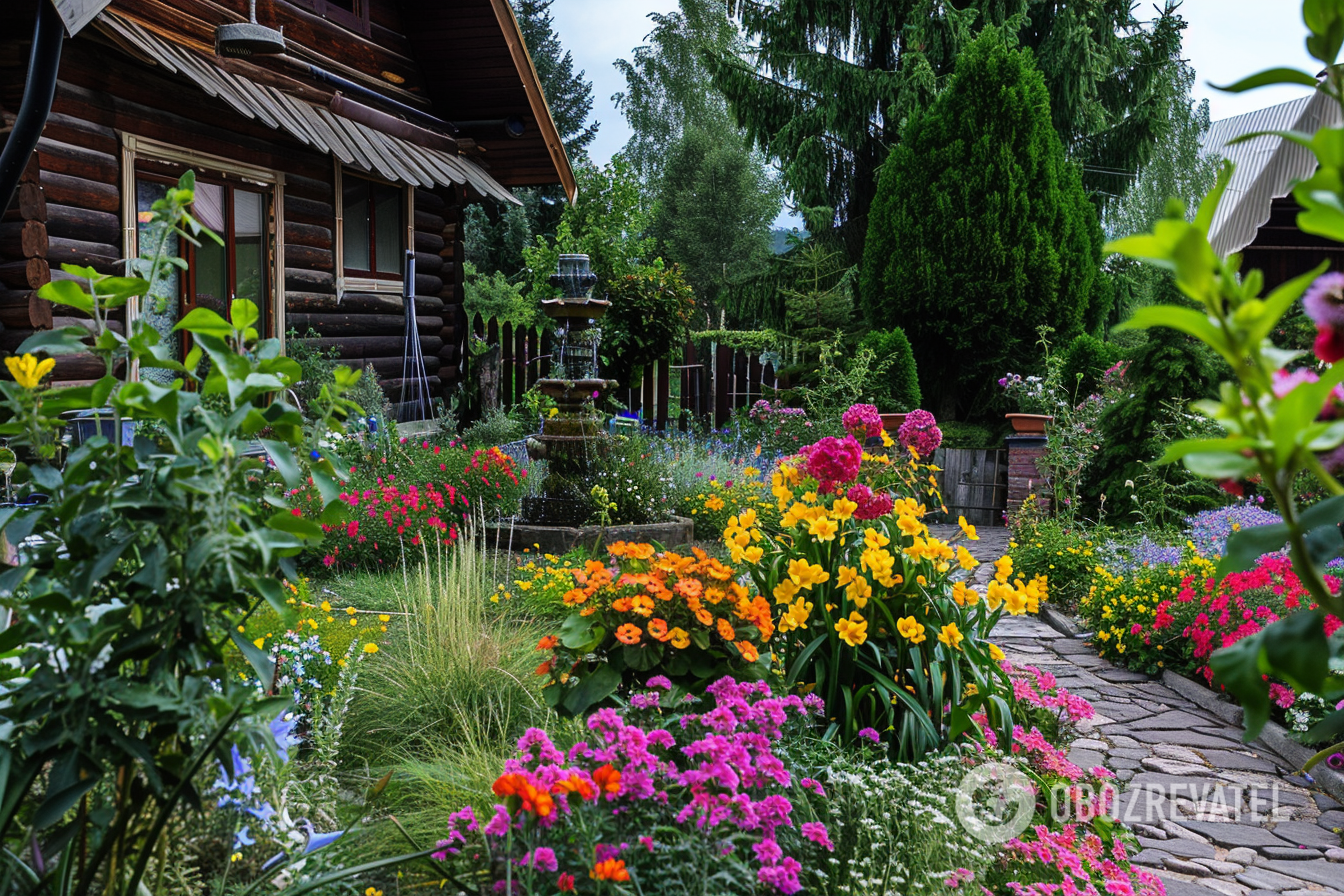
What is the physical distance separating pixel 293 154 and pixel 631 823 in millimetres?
7976

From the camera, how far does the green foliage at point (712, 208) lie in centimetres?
2608

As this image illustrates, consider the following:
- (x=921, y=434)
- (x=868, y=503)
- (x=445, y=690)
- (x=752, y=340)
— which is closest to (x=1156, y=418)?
(x=921, y=434)

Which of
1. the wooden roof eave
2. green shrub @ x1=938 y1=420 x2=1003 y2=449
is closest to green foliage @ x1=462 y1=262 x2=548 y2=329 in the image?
the wooden roof eave

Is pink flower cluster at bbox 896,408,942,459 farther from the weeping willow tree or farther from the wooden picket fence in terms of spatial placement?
the weeping willow tree

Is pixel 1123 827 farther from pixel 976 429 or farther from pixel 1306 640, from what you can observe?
pixel 976 429

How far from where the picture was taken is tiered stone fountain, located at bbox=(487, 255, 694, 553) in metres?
6.80

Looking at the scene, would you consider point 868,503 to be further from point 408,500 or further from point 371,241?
point 371,241

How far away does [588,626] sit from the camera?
100 inches

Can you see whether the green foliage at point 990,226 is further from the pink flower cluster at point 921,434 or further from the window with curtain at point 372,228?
the pink flower cluster at point 921,434

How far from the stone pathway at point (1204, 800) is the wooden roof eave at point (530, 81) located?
766 centimetres

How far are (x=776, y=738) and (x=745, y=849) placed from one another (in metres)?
0.32

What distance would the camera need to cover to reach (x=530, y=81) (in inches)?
389

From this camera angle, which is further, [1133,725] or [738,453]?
[738,453]

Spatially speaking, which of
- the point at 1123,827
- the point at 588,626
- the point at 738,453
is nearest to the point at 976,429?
the point at 738,453
